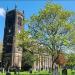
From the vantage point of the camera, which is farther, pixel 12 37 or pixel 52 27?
pixel 12 37

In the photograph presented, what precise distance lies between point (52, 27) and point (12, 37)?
83.7 m

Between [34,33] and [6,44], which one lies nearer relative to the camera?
[34,33]

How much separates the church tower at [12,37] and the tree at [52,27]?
77.6 meters

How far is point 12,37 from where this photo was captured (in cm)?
12038

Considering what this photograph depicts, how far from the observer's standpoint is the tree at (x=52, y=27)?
37688mm

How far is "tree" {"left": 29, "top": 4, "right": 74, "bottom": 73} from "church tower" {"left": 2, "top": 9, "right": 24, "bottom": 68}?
77.6 meters

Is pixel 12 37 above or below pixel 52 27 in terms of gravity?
above

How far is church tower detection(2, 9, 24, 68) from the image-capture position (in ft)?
384

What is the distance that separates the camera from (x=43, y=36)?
38000 millimetres

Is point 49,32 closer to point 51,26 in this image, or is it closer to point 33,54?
point 51,26

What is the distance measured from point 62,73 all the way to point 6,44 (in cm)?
9094

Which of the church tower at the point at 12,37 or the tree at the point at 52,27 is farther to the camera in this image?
the church tower at the point at 12,37

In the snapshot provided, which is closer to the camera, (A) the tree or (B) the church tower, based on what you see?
(A) the tree


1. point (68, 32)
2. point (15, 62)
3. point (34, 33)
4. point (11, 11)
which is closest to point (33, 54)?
point (34, 33)
